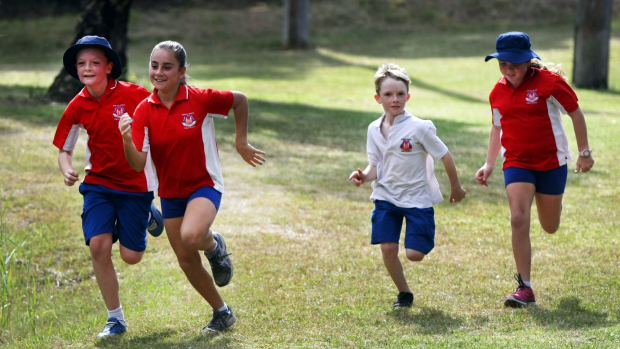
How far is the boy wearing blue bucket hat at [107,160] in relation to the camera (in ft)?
16.3

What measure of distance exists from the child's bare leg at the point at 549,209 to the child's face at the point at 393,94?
125 cm

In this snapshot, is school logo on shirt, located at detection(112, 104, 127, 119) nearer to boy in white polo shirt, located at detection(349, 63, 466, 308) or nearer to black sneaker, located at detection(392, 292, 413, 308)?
boy in white polo shirt, located at detection(349, 63, 466, 308)

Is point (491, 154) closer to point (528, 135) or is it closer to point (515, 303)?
point (528, 135)

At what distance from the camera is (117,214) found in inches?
200

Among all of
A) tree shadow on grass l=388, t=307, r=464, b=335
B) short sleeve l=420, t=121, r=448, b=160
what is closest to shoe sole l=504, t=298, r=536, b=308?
tree shadow on grass l=388, t=307, r=464, b=335

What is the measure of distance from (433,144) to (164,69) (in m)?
1.76

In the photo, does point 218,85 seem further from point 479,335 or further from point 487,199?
point 479,335

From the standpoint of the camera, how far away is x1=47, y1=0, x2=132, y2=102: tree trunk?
45.8 feet

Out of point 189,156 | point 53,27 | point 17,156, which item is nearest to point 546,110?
point 189,156

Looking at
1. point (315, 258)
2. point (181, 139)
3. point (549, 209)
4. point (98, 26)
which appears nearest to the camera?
point (181, 139)

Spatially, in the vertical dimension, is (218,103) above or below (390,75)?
below

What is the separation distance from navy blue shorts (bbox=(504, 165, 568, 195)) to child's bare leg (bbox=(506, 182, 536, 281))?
0.05 m

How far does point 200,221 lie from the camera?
14.8ft

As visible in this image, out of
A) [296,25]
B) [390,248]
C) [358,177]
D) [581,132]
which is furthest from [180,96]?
[296,25]
